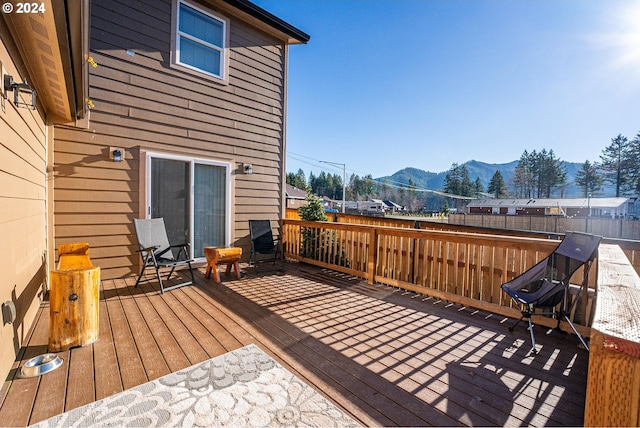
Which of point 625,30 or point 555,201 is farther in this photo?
point 555,201

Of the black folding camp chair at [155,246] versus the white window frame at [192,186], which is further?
the white window frame at [192,186]

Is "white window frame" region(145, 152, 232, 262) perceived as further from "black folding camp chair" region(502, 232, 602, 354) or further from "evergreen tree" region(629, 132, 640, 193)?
"evergreen tree" region(629, 132, 640, 193)

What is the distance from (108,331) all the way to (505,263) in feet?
13.2

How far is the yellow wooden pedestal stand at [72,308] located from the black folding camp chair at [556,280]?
362cm

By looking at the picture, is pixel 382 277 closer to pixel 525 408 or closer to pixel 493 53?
pixel 525 408

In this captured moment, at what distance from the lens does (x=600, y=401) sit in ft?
2.55

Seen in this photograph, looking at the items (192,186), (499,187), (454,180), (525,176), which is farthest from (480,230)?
(454,180)

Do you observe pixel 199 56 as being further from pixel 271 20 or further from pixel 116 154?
pixel 116 154

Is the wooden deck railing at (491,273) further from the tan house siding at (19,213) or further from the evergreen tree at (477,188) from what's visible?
the evergreen tree at (477,188)

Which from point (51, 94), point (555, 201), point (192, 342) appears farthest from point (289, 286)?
point (555, 201)

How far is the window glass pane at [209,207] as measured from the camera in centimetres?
493

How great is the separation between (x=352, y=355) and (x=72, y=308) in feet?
7.34

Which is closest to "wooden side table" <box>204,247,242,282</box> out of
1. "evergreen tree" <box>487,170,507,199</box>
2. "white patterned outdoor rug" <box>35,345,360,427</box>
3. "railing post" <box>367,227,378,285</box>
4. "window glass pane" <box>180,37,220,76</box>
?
"railing post" <box>367,227,378,285</box>

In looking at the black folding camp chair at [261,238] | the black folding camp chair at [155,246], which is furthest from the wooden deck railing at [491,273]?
the black folding camp chair at [155,246]
